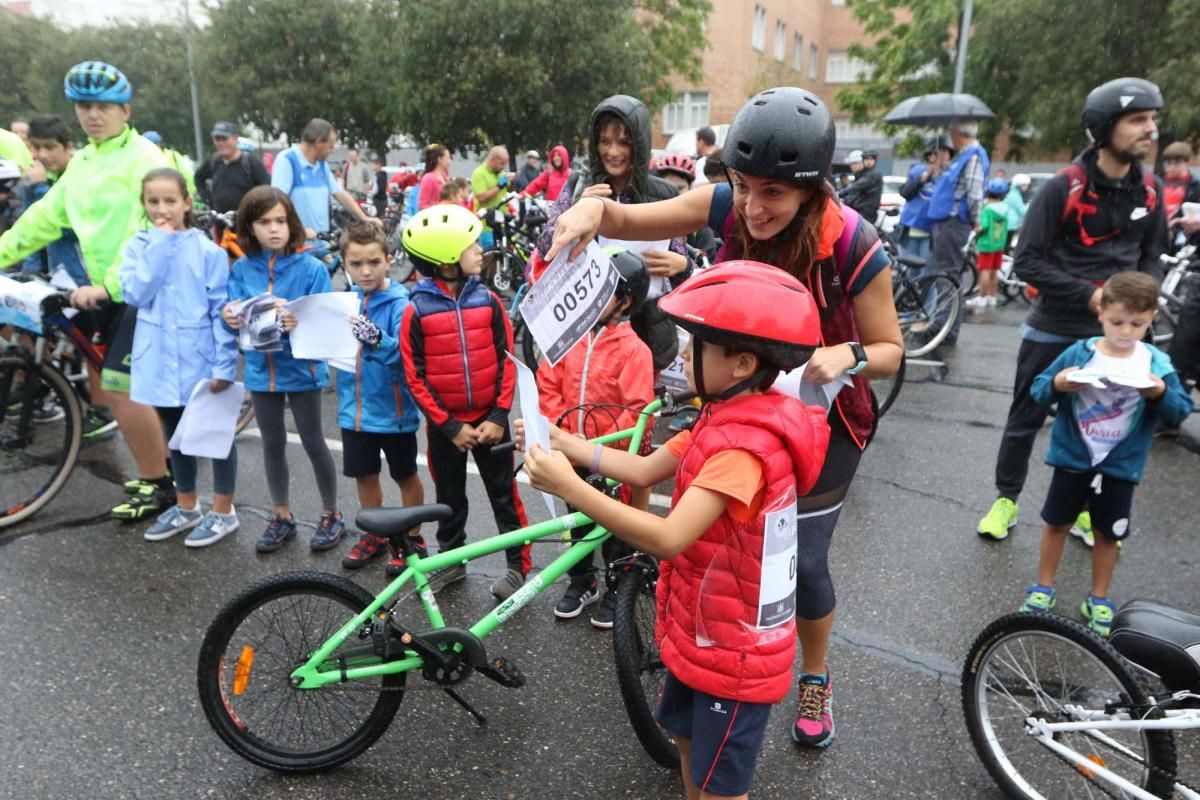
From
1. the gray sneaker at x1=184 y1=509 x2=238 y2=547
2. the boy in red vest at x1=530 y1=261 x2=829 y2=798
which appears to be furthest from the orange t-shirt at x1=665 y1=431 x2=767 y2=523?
the gray sneaker at x1=184 y1=509 x2=238 y2=547

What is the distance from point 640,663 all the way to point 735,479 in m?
1.14

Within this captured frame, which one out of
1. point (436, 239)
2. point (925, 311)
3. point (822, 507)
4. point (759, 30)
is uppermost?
point (759, 30)

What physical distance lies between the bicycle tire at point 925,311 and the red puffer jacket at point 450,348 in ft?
18.3

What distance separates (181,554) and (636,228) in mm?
2991

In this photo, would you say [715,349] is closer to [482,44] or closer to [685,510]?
[685,510]

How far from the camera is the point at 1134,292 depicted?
10.7 feet

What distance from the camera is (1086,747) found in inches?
96.7

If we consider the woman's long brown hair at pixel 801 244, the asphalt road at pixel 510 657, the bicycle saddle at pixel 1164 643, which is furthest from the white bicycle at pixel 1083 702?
the woman's long brown hair at pixel 801 244

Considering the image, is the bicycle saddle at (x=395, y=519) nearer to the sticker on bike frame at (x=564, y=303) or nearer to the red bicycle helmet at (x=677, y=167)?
the sticker on bike frame at (x=564, y=303)

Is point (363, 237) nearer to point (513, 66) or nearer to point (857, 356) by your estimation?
point (857, 356)

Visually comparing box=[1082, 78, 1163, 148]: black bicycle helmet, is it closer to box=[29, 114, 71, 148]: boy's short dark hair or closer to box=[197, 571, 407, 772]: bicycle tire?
box=[197, 571, 407, 772]: bicycle tire

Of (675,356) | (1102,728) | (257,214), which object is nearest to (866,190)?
(675,356)

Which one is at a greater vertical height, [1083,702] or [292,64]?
[292,64]

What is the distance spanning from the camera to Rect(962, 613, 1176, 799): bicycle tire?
223 centimetres
